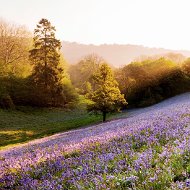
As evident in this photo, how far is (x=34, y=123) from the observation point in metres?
39.5

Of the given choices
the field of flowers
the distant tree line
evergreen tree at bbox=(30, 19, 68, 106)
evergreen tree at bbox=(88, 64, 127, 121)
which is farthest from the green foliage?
the field of flowers

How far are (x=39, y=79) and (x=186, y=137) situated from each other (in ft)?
167

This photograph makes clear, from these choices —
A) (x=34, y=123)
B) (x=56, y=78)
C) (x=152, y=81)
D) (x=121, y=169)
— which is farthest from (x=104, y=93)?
(x=56, y=78)

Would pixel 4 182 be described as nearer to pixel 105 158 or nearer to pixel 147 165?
pixel 105 158

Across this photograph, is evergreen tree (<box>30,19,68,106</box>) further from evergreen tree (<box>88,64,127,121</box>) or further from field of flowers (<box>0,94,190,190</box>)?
field of flowers (<box>0,94,190,190</box>)

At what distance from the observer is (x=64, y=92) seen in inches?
2434

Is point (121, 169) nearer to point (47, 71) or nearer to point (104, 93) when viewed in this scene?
point (104, 93)

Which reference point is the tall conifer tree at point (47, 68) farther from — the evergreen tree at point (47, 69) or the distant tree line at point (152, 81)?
the distant tree line at point (152, 81)

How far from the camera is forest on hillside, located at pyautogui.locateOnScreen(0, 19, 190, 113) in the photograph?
147 ft

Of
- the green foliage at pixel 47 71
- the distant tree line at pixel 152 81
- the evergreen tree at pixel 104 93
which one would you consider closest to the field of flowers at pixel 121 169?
the evergreen tree at pixel 104 93

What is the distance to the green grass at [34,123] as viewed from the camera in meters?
28.4

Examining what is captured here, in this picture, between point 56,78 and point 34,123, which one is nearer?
point 34,123

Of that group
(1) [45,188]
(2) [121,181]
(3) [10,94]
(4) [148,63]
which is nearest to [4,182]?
(1) [45,188]

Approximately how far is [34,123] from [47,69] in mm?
19459
